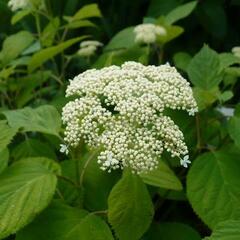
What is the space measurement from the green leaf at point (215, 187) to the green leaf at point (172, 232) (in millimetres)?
106

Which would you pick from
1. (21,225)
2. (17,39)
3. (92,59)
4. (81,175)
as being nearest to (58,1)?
(92,59)

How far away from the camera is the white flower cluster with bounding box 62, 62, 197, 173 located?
82 centimetres

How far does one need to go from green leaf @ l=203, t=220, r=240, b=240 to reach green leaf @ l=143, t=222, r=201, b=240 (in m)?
0.25

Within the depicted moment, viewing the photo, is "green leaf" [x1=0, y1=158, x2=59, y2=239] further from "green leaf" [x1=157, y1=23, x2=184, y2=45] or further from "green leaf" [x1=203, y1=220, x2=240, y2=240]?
"green leaf" [x1=157, y1=23, x2=184, y2=45]

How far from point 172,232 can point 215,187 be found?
0.45ft

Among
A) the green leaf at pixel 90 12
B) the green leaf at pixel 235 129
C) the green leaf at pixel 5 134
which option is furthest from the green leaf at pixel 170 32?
the green leaf at pixel 5 134

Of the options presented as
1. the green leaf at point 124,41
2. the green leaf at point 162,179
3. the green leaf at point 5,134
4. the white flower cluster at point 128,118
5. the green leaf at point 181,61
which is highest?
the white flower cluster at point 128,118

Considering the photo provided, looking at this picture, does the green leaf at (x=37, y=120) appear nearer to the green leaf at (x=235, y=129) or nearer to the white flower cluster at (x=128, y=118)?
the white flower cluster at (x=128, y=118)

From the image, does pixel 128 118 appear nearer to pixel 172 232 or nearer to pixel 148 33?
pixel 172 232

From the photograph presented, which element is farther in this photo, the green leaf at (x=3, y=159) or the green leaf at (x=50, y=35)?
the green leaf at (x=50, y=35)

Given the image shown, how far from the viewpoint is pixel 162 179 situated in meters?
0.98

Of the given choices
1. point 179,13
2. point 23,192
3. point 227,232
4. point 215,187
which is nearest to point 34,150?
point 23,192

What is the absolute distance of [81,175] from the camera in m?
0.96

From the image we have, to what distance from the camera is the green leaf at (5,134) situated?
3.07 feet
